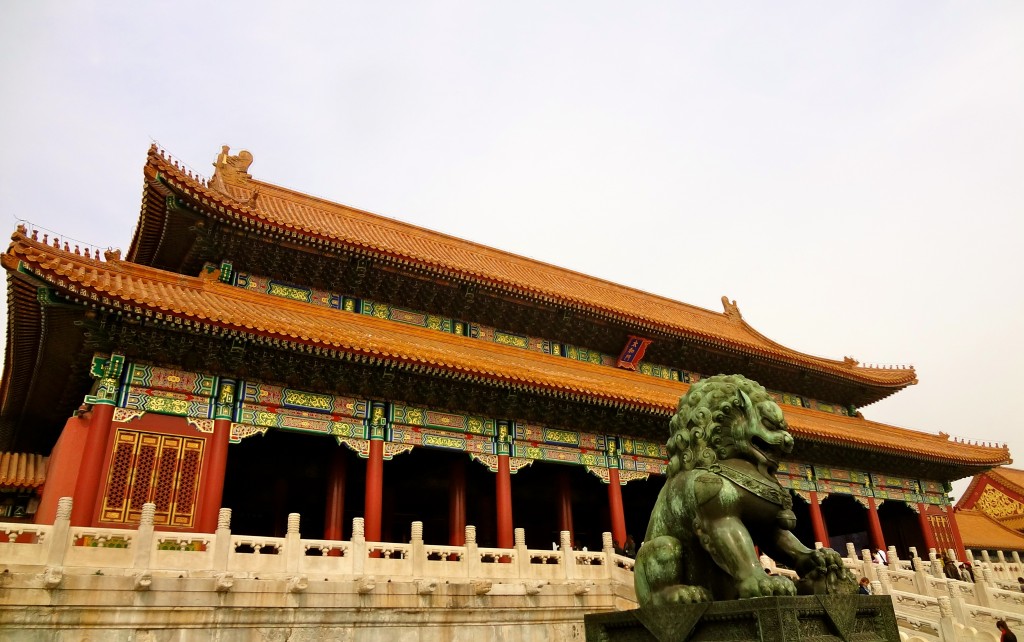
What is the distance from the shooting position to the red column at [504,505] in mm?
13023

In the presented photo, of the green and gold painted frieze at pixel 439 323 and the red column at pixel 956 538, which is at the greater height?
the green and gold painted frieze at pixel 439 323

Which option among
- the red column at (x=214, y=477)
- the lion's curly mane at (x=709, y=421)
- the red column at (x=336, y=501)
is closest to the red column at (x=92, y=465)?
the red column at (x=214, y=477)

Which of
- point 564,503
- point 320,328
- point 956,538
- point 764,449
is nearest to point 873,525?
point 956,538

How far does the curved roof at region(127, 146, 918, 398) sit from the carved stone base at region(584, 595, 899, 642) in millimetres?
11482

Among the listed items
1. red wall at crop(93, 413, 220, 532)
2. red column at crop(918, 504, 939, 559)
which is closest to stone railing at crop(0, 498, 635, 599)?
red wall at crop(93, 413, 220, 532)

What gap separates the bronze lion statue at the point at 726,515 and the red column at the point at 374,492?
7.11m

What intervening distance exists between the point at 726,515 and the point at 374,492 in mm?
8110

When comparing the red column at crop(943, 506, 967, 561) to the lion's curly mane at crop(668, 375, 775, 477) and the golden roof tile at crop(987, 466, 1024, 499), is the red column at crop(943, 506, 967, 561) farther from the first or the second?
the lion's curly mane at crop(668, 375, 775, 477)

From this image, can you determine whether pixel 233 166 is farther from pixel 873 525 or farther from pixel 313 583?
pixel 873 525

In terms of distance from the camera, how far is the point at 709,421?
18.6 feet

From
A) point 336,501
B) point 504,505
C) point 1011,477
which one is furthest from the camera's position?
point 1011,477

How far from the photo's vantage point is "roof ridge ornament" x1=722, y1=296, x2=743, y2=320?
91.8ft

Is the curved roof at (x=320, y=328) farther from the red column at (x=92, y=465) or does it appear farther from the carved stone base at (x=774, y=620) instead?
the carved stone base at (x=774, y=620)

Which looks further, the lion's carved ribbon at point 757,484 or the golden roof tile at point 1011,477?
the golden roof tile at point 1011,477
